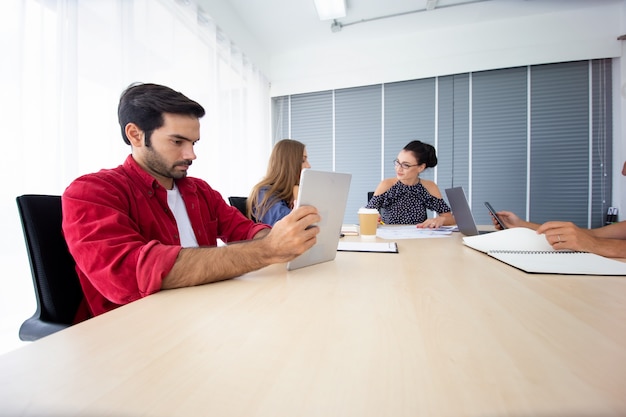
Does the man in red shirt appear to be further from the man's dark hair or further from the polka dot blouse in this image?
the polka dot blouse

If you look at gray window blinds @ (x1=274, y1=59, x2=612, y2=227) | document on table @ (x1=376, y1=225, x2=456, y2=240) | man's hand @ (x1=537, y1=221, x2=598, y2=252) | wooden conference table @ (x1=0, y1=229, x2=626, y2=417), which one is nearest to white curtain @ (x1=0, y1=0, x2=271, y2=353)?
wooden conference table @ (x1=0, y1=229, x2=626, y2=417)

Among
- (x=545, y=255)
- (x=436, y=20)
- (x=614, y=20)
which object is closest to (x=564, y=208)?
(x=614, y=20)

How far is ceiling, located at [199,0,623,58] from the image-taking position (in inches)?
114

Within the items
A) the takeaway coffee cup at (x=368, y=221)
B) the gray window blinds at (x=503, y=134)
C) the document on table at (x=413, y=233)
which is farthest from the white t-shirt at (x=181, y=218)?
the gray window blinds at (x=503, y=134)

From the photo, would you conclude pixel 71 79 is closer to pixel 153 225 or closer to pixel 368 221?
pixel 153 225

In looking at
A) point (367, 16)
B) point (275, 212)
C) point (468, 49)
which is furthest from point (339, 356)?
point (468, 49)

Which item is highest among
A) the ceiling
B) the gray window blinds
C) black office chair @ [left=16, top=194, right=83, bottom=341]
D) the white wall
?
the ceiling

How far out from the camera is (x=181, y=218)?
44.1 inches

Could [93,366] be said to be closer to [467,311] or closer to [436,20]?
[467,311]

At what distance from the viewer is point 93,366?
12.1 inches

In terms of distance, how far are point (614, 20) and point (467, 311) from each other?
14.7 feet

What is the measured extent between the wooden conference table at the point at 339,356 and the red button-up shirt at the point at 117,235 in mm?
113

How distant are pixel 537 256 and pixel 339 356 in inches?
32.1

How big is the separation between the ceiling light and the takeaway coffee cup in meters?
2.48
